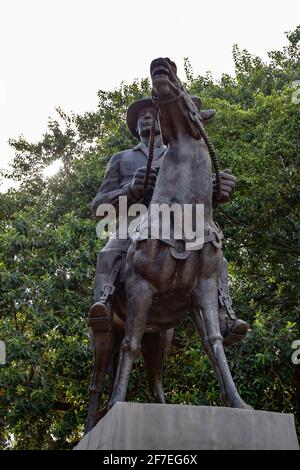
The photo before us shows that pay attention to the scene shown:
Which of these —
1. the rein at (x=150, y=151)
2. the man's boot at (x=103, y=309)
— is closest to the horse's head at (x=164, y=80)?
the rein at (x=150, y=151)

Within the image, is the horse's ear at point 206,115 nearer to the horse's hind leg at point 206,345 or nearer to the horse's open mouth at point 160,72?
the horse's open mouth at point 160,72

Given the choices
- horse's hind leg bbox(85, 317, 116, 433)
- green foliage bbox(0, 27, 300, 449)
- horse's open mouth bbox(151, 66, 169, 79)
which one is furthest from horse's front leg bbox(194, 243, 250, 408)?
green foliage bbox(0, 27, 300, 449)

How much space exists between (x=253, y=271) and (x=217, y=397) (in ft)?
11.7

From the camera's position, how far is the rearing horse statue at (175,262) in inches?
214

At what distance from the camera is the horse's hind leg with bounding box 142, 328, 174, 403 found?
6.40 metres

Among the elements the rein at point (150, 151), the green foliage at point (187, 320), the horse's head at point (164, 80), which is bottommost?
the green foliage at point (187, 320)

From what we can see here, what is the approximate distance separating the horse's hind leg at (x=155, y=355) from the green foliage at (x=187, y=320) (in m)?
4.77

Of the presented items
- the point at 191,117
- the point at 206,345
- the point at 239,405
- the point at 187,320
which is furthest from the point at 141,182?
the point at 187,320

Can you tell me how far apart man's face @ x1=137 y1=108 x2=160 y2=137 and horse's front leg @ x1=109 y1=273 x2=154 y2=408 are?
6.95 ft

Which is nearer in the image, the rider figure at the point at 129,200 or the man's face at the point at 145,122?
the rider figure at the point at 129,200

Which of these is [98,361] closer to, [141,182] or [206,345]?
[206,345]
